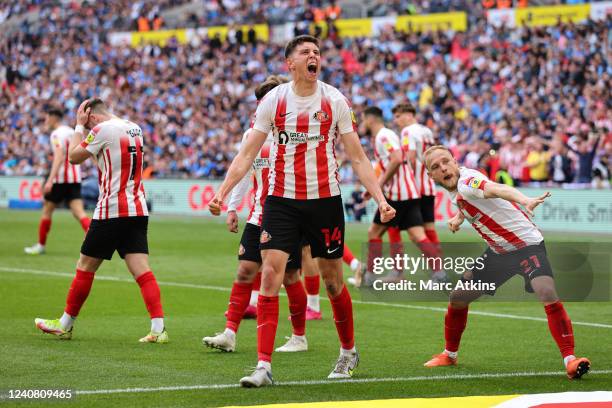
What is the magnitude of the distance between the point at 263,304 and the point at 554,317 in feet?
6.94

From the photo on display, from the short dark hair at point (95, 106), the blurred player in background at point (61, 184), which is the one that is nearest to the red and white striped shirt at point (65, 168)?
the blurred player in background at point (61, 184)

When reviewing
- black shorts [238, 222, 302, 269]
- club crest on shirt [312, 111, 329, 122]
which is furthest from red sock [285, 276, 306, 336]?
club crest on shirt [312, 111, 329, 122]

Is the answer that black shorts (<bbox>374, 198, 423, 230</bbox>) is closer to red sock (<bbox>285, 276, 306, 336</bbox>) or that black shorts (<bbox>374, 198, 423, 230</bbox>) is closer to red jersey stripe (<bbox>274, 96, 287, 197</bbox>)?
red sock (<bbox>285, 276, 306, 336</bbox>)

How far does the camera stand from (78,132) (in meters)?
10.4

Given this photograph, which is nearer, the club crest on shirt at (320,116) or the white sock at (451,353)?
the club crest on shirt at (320,116)

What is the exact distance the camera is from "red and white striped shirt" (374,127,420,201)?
580 inches

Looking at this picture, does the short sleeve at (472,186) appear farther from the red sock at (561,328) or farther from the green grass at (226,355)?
the green grass at (226,355)

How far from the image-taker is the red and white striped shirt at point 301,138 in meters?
7.68

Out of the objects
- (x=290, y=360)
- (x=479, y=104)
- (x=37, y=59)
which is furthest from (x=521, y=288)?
(x=37, y=59)

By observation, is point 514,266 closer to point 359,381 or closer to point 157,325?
point 359,381

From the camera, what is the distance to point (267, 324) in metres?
7.55

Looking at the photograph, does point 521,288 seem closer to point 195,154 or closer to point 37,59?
point 195,154

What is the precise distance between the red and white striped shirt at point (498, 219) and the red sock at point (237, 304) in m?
2.18

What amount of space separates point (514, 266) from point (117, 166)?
3727mm
